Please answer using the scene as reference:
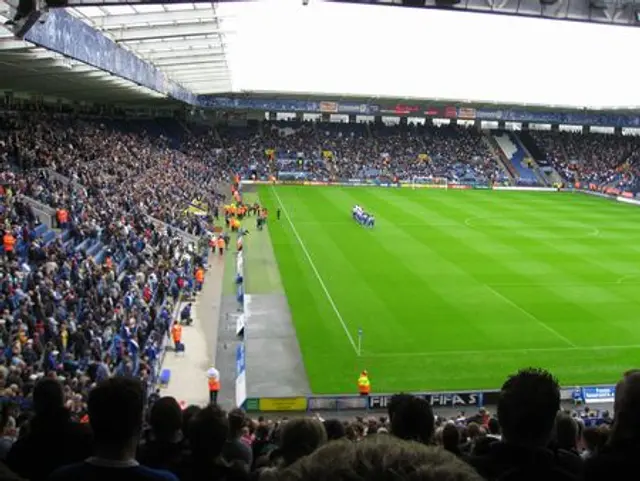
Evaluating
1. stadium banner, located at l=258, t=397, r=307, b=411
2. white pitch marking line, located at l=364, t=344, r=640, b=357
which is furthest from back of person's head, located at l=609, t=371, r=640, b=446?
white pitch marking line, located at l=364, t=344, r=640, b=357

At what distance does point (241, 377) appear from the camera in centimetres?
2002

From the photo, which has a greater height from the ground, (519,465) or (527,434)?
(527,434)

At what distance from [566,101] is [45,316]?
2410 inches

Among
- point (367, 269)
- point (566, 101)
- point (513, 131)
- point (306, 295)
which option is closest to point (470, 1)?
point (306, 295)

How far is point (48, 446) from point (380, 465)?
3682mm

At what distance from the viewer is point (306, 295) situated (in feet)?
95.6

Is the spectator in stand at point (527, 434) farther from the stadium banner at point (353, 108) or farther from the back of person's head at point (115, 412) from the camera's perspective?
the stadium banner at point (353, 108)

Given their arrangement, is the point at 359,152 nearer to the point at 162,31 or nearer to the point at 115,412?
the point at 162,31

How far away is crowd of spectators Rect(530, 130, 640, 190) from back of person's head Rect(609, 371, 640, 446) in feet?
241

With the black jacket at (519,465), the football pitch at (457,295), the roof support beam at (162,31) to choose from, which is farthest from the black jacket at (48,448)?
the roof support beam at (162,31)

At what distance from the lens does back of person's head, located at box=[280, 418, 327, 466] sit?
442 cm

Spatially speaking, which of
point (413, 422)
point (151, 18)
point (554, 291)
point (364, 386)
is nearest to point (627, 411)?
point (413, 422)

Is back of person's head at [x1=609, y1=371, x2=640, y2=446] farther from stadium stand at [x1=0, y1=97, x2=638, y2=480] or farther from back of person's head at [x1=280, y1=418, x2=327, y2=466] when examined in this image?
back of person's head at [x1=280, y1=418, x2=327, y2=466]

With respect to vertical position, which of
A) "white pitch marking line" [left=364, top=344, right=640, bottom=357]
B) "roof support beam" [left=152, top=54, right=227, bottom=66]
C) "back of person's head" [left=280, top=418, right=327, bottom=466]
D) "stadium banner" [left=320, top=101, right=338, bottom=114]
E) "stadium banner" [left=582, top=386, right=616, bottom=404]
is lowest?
"stadium banner" [left=582, top=386, right=616, bottom=404]
